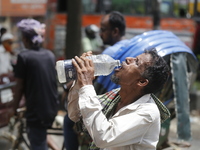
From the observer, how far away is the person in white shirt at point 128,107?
2281 millimetres

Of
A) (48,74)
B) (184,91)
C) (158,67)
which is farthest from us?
(48,74)

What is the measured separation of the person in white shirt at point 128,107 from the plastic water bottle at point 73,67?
88mm

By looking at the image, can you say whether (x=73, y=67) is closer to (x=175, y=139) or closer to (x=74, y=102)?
(x=74, y=102)

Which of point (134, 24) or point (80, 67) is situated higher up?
point (80, 67)

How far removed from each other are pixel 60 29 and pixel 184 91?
7.05 metres

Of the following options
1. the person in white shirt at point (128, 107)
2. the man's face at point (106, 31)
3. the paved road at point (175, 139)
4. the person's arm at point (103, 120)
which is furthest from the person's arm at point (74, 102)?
the paved road at point (175, 139)

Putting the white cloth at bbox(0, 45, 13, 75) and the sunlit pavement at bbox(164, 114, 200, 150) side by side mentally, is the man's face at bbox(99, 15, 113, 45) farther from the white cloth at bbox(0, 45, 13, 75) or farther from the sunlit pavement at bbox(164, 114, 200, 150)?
the sunlit pavement at bbox(164, 114, 200, 150)

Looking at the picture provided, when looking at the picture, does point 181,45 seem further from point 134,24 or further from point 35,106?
point 134,24

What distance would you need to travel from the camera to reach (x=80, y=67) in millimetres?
2359

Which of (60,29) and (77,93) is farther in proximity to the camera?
(60,29)

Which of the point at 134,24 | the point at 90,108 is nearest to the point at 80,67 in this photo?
the point at 90,108

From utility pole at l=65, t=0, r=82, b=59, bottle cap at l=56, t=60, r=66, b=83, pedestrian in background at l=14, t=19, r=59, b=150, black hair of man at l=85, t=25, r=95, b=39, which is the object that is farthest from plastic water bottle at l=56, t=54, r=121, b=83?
black hair of man at l=85, t=25, r=95, b=39

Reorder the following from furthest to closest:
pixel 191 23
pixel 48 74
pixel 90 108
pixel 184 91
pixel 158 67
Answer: pixel 191 23, pixel 48 74, pixel 184 91, pixel 158 67, pixel 90 108

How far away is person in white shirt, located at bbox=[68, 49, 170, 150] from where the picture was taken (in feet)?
7.48
